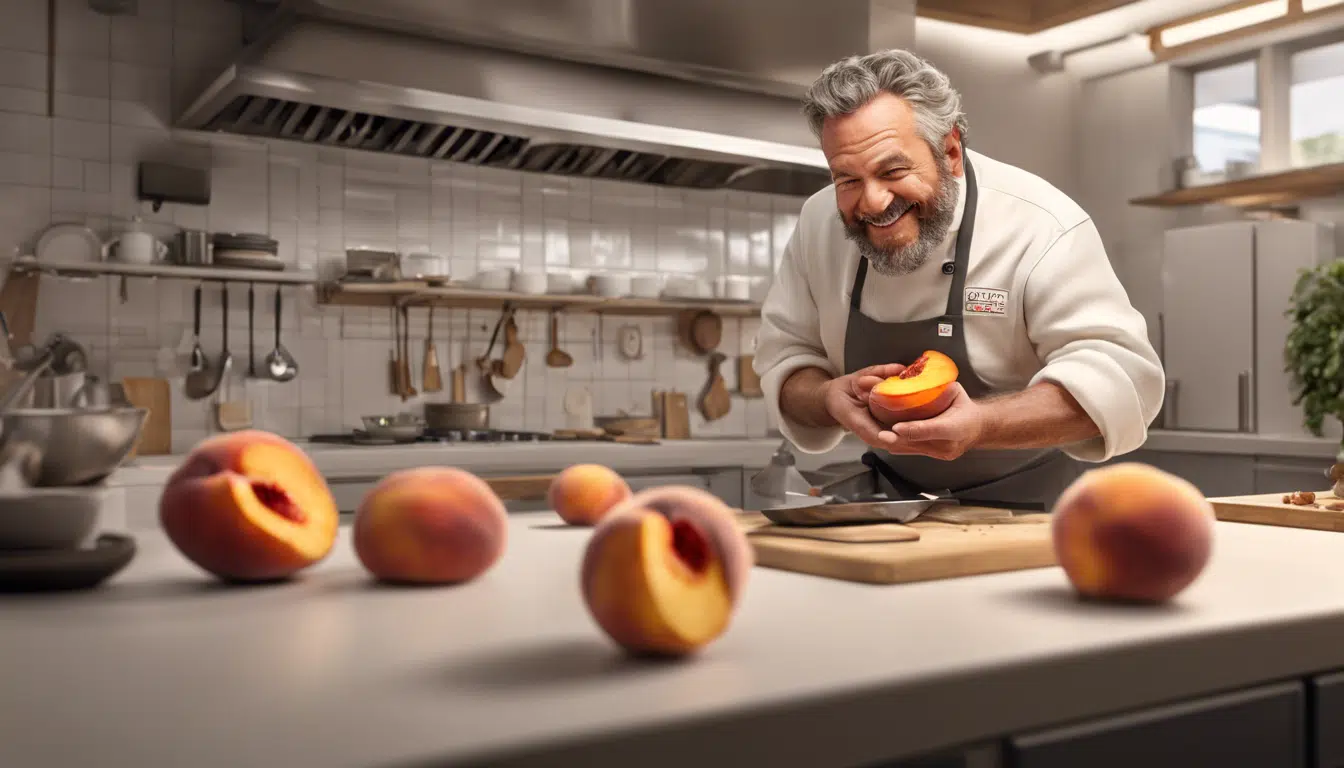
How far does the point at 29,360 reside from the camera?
12.3ft

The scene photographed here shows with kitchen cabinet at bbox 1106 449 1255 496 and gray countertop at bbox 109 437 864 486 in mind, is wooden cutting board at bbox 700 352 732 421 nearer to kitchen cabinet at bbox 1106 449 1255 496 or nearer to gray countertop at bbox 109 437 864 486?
gray countertop at bbox 109 437 864 486

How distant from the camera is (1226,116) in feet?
18.9

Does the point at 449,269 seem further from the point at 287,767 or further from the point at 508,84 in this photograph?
the point at 287,767

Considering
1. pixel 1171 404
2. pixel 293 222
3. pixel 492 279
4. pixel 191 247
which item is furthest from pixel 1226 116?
pixel 191 247

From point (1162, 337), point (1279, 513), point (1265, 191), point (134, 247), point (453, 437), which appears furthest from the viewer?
point (1162, 337)

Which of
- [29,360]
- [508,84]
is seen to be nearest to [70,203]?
[29,360]

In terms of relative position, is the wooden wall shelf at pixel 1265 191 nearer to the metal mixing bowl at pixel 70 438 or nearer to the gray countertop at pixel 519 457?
the gray countertop at pixel 519 457

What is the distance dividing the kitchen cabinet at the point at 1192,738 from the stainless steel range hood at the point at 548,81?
3146 millimetres

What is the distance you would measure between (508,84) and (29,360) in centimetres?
187

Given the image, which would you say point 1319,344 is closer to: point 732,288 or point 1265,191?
point 1265,191

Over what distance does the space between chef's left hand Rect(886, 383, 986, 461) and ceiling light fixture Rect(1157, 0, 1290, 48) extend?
4.46 m

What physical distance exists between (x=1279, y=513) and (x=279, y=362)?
3509mm

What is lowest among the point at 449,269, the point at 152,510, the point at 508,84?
the point at 152,510

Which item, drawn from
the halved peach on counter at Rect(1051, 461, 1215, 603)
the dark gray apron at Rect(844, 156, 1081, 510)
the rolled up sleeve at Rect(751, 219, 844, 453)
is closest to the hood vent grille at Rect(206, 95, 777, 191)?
the rolled up sleeve at Rect(751, 219, 844, 453)
